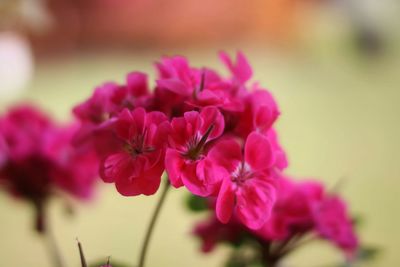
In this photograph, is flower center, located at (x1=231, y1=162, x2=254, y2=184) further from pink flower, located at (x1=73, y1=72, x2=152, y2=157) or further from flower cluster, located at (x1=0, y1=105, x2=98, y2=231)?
flower cluster, located at (x1=0, y1=105, x2=98, y2=231)

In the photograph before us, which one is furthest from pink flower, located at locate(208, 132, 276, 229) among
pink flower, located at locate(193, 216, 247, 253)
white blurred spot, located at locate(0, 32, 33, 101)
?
white blurred spot, located at locate(0, 32, 33, 101)

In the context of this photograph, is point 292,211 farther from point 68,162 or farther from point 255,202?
point 68,162

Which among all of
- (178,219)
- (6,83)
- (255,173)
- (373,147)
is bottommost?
(373,147)

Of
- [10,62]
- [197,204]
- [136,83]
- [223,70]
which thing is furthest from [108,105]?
[223,70]

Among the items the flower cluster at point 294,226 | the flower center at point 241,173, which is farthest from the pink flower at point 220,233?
the flower center at point 241,173

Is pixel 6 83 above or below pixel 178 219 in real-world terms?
above

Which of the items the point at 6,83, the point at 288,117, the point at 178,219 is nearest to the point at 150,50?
the point at 288,117

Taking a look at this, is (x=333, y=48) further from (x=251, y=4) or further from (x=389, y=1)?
(x=251, y=4)

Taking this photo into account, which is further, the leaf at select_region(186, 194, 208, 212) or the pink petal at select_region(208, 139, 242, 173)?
the leaf at select_region(186, 194, 208, 212)
